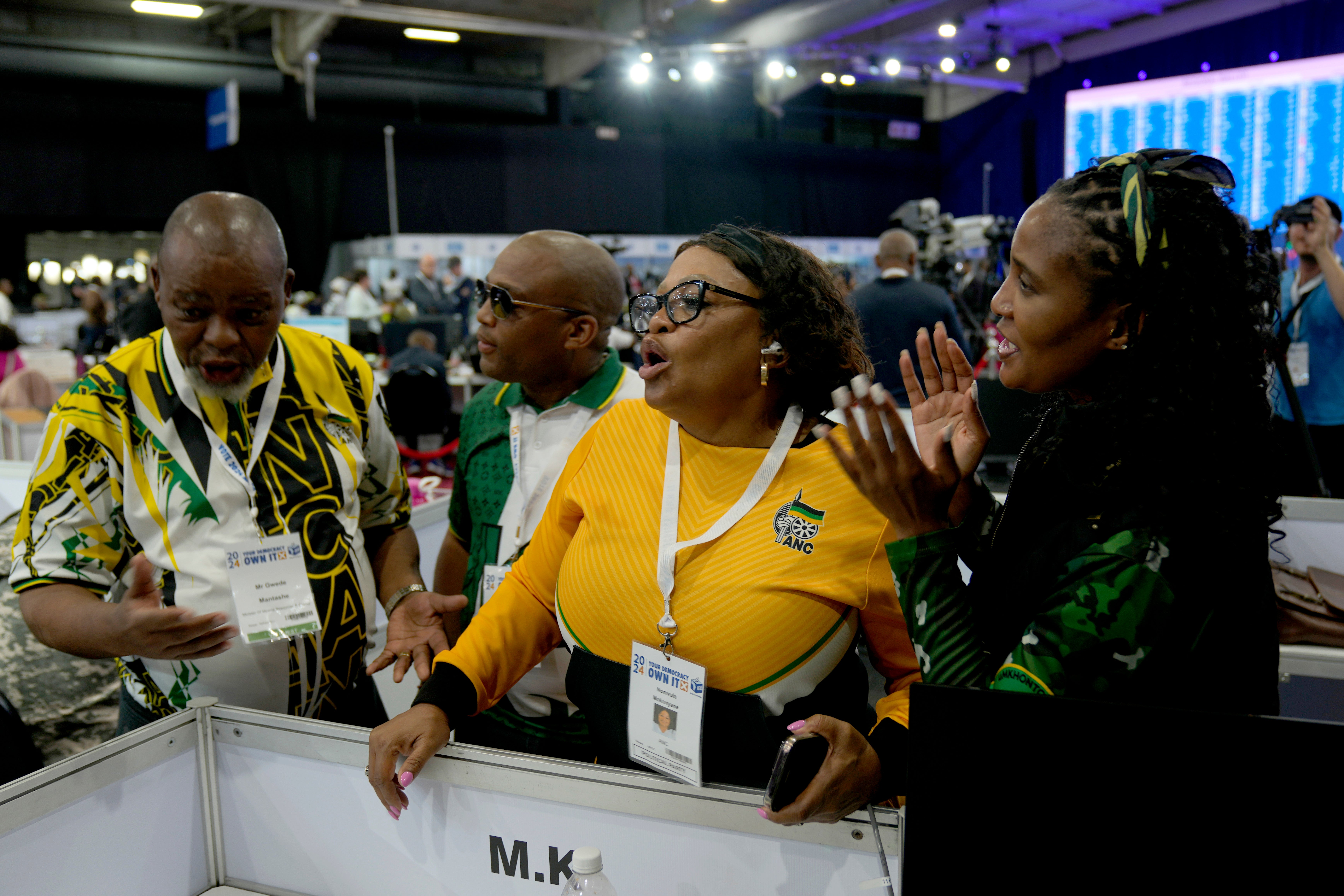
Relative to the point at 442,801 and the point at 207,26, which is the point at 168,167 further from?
the point at 442,801

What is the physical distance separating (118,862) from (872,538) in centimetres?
99

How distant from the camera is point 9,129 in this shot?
34.9ft

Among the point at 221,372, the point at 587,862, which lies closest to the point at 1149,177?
the point at 587,862

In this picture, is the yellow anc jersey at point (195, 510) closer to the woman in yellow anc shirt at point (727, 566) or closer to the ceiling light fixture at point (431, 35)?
the woman in yellow anc shirt at point (727, 566)

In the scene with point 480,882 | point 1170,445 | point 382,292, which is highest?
point 382,292

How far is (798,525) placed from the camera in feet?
3.69

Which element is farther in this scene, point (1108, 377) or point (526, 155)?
point (526, 155)

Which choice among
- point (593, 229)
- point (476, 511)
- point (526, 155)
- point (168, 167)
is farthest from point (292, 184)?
point (476, 511)

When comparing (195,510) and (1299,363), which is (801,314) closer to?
(195,510)

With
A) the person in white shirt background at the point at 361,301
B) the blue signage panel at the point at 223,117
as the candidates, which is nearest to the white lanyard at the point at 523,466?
the person in white shirt background at the point at 361,301

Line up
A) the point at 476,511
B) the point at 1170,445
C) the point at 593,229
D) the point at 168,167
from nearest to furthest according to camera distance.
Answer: the point at 1170,445 → the point at 476,511 → the point at 168,167 → the point at 593,229

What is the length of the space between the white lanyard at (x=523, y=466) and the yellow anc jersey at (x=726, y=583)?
11.7 inches

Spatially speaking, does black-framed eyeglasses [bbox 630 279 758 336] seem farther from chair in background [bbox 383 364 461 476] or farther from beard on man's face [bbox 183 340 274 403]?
chair in background [bbox 383 364 461 476]

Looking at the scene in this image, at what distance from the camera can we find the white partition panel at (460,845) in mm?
1010
